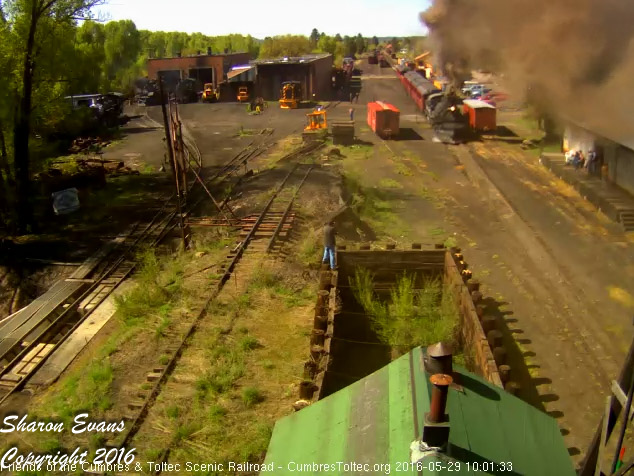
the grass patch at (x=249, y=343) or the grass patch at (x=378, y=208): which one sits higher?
the grass patch at (x=378, y=208)

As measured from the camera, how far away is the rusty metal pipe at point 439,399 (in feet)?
11.0

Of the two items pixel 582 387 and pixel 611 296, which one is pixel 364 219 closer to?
pixel 611 296

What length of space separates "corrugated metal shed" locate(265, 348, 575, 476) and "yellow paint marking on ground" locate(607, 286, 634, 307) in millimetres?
8452

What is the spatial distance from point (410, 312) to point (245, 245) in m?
5.82

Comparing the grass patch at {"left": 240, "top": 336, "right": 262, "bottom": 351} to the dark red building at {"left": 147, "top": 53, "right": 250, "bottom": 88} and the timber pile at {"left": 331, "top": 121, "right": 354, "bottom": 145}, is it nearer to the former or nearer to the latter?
the timber pile at {"left": 331, "top": 121, "right": 354, "bottom": 145}

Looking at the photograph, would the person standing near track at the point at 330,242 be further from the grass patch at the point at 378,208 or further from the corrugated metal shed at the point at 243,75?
the corrugated metal shed at the point at 243,75

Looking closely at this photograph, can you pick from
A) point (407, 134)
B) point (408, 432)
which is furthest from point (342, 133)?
point (408, 432)

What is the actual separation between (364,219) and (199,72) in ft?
150

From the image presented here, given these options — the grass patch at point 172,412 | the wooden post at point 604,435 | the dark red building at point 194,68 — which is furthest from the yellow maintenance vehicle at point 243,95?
the wooden post at point 604,435

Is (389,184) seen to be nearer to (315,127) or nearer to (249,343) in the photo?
(249,343)

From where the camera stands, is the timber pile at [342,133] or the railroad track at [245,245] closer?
the railroad track at [245,245]

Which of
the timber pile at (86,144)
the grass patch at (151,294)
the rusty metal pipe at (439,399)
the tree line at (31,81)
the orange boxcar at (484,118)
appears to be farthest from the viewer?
the timber pile at (86,144)

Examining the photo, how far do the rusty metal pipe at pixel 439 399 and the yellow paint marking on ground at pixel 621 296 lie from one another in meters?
9.59

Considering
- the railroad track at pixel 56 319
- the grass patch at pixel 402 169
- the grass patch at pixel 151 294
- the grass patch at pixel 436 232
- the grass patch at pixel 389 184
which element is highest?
the grass patch at pixel 402 169
